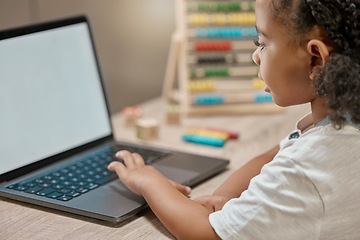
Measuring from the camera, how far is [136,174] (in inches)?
38.9

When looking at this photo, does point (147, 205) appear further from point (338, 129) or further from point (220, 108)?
point (220, 108)

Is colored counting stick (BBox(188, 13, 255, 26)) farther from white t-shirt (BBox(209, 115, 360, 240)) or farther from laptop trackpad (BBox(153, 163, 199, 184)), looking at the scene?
white t-shirt (BBox(209, 115, 360, 240))

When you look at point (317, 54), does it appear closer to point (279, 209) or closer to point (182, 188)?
point (279, 209)

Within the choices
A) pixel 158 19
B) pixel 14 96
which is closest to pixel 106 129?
pixel 14 96

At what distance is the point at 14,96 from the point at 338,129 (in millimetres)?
626

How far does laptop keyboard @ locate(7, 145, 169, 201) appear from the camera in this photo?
1004 mm

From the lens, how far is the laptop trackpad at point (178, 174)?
3.58 ft

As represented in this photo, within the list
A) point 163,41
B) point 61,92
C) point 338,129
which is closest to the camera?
point 338,129

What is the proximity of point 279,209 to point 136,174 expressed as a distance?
312 millimetres

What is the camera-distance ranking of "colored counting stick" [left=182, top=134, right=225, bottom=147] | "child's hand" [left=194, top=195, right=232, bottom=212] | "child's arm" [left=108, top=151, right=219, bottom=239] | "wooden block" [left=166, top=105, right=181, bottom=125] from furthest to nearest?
"wooden block" [left=166, top=105, right=181, bottom=125], "colored counting stick" [left=182, top=134, right=225, bottom=147], "child's hand" [left=194, top=195, right=232, bottom=212], "child's arm" [left=108, top=151, right=219, bottom=239]

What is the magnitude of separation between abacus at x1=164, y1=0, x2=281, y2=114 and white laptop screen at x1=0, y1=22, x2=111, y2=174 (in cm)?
36

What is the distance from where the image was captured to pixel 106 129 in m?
1.29

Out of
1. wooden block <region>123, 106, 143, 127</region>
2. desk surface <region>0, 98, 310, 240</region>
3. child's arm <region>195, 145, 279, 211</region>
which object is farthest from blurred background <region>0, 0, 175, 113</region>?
child's arm <region>195, 145, 279, 211</region>

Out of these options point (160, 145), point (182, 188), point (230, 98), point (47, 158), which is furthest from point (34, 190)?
point (230, 98)
